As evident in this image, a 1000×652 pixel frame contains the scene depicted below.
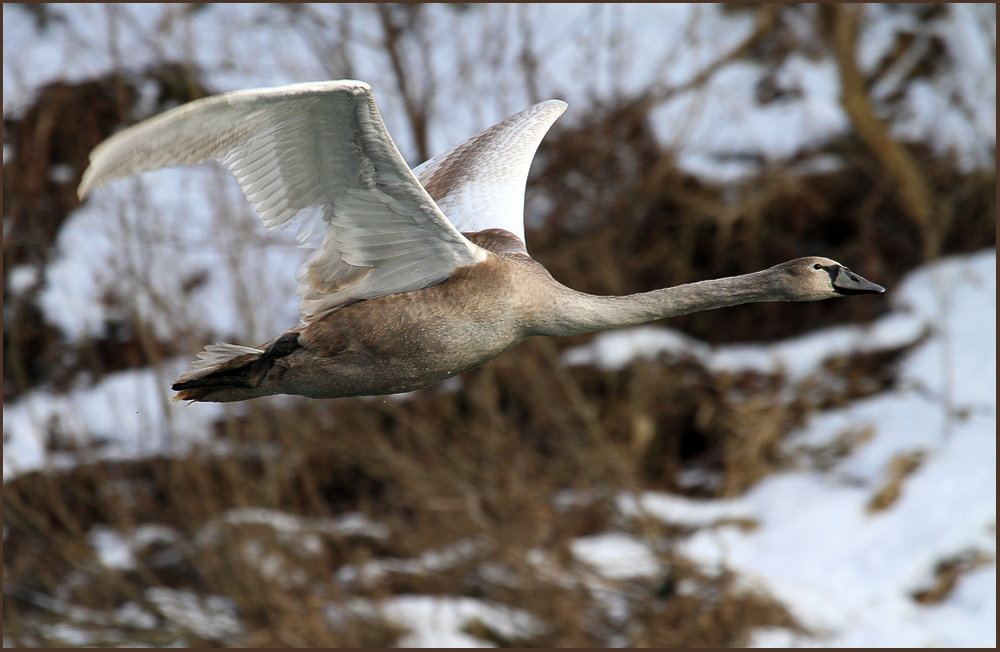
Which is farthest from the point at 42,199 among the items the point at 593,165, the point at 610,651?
the point at 610,651

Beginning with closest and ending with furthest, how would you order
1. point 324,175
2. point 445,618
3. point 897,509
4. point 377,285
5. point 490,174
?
point 324,175 → point 377,285 → point 490,174 → point 445,618 → point 897,509

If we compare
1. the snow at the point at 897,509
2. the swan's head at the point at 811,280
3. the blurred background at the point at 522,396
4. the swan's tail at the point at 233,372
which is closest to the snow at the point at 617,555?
the blurred background at the point at 522,396

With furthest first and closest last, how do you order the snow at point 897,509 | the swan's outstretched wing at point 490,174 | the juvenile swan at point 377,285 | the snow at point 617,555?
1. the snow at point 617,555
2. the snow at point 897,509
3. the swan's outstretched wing at point 490,174
4. the juvenile swan at point 377,285

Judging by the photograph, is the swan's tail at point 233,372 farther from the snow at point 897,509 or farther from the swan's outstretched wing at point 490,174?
the snow at point 897,509

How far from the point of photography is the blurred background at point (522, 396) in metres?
9.10

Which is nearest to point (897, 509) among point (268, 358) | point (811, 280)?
point (811, 280)

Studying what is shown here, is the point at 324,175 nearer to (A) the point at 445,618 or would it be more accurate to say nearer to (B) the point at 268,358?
(B) the point at 268,358

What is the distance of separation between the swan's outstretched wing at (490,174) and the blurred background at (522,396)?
4.00 metres

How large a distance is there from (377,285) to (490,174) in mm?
1208

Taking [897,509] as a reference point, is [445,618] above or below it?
below

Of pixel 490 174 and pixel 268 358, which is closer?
pixel 268 358

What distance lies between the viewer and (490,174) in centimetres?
480

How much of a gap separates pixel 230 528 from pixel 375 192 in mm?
6332

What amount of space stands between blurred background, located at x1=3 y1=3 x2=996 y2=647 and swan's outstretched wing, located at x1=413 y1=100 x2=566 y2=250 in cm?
400
